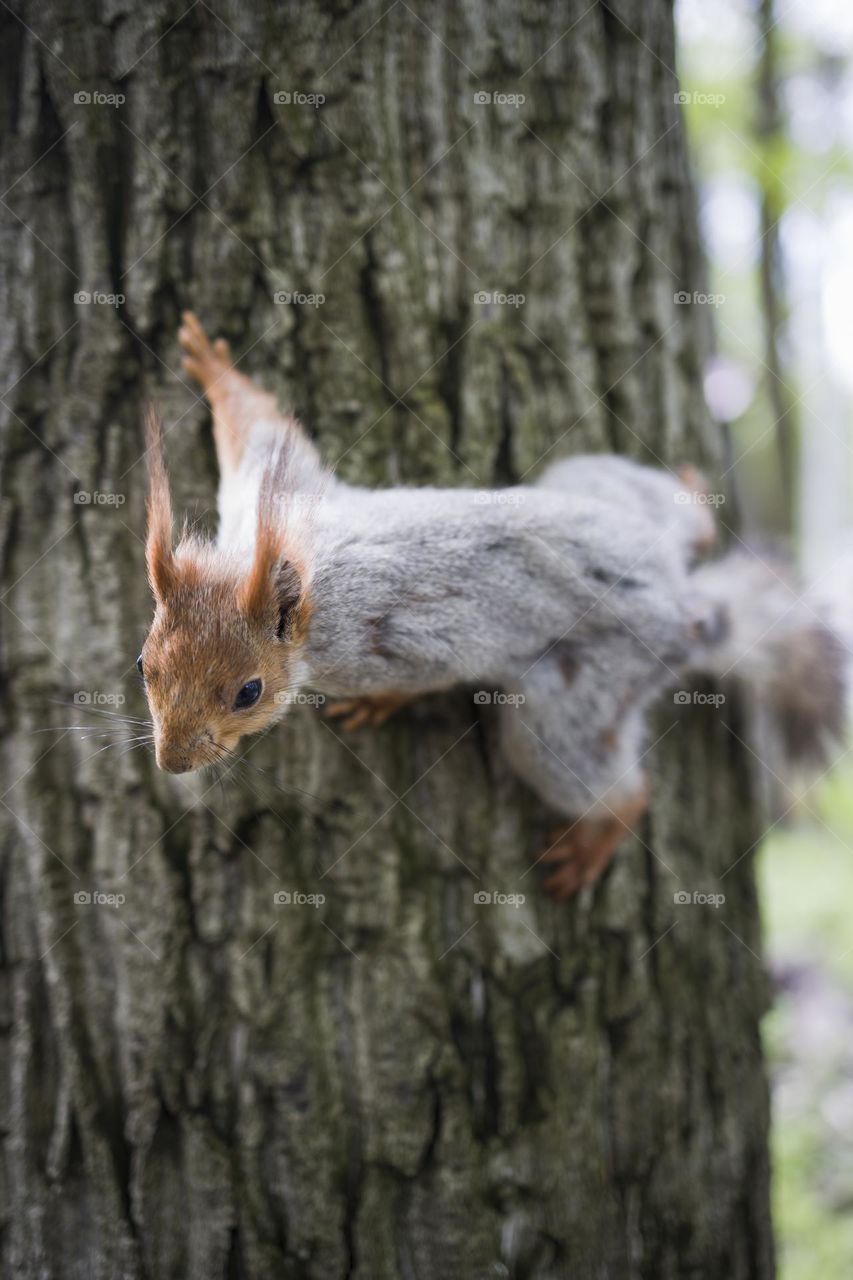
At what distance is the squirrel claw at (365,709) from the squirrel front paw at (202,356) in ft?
2.36

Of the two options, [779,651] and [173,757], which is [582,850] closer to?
[779,651]

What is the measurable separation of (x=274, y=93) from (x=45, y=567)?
113 centimetres

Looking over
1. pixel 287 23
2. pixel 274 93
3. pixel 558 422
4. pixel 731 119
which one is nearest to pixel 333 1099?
pixel 558 422

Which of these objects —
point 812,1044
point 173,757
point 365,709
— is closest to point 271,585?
point 173,757

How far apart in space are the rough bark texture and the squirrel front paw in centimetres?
6

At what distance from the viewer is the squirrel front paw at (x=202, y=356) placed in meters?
1.79

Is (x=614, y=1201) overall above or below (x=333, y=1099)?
below

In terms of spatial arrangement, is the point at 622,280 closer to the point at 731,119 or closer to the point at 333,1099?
the point at 333,1099

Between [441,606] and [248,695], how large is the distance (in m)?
0.43

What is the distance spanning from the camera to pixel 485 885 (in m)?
1.93

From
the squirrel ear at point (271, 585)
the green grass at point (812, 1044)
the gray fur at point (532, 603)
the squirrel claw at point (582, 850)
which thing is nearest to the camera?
the squirrel ear at point (271, 585)

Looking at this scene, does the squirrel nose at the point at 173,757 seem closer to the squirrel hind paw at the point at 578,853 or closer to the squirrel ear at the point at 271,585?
the squirrel ear at the point at 271,585

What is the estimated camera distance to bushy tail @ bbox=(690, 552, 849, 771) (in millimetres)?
2125

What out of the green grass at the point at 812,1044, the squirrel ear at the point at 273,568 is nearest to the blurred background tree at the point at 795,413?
the green grass at the point at 812,1044
